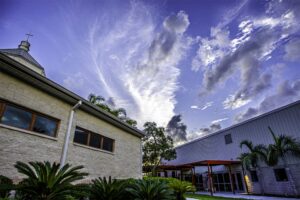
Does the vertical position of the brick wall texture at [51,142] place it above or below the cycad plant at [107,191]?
above

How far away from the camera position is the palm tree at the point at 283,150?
1571 cm

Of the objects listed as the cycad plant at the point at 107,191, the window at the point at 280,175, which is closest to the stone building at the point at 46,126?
the cycad plant at the point at 107,191

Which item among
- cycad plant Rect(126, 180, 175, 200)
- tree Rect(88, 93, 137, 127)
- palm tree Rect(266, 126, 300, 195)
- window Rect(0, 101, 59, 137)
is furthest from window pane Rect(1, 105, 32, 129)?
palm tree Rect(266, 126, 300, 195)

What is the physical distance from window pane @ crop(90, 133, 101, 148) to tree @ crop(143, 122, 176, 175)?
73.8 feet

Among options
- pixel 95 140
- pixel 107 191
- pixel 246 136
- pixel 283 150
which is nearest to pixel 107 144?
pixel 95 140

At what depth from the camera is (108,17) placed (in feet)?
41.2

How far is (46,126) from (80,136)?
7.08 ft

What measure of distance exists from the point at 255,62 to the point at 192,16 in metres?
8.78

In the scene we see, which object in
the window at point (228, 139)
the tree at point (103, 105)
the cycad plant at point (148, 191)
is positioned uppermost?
the tree at point (103, 105)

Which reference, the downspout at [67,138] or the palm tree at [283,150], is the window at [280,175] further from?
the downspout at [67,138]

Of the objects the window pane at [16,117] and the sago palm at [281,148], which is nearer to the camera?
the window pane at [16,117]

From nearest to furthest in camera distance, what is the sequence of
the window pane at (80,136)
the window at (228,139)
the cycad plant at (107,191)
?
the cycad plant at (107,191)
the window pane at (80,136)
the window at (228,139)

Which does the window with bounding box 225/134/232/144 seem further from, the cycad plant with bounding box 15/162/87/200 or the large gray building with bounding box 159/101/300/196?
the cycad plant with bounding box 15/162/87/200

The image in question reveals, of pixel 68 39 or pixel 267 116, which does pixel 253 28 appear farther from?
pixel 68 39
